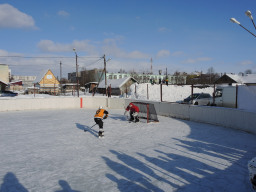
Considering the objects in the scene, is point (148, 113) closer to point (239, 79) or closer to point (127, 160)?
point (127, 160)

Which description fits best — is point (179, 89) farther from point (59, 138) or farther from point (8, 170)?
point (8, 170)

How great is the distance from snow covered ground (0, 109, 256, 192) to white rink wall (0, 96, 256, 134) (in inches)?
30.5

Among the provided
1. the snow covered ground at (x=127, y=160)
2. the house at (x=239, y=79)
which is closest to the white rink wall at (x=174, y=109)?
the snow covered ground at (x=127, y=160)

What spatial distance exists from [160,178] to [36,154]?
15.8 ft

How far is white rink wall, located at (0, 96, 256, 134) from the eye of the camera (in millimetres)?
11211

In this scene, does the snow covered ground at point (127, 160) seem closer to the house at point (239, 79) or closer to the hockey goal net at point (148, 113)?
the hockey goal net at point (148, 113)

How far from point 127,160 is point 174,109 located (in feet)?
31.7

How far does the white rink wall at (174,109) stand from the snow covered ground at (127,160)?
774 mm

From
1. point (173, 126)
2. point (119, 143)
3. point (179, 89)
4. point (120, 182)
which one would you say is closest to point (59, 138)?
point (119, 143)

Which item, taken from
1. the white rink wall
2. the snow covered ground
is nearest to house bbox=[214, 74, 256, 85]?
the white rink wall

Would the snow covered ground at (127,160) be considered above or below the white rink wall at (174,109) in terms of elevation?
below

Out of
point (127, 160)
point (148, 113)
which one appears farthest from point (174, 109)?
point (127, 160)

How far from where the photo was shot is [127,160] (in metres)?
7.02

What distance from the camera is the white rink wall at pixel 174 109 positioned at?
36.8 ft
